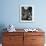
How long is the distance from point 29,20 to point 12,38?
893 mm

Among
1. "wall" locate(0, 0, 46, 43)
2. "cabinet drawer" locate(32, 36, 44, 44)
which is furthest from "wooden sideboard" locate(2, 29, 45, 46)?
"wall" locate(0, 0, 46, 43)

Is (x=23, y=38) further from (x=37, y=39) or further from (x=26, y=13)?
(x=26, y=13)

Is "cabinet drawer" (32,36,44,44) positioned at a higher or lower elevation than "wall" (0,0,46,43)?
lower

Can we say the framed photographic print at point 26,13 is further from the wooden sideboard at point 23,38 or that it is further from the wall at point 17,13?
the wooden sideboard at point 23,38

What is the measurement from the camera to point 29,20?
419 cm

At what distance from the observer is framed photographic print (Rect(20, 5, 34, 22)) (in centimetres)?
416

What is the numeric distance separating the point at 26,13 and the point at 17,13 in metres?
0.30

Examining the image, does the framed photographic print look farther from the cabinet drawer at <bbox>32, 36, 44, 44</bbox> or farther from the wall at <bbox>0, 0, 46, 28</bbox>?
the cabinet drawer at <bbox>32, 36, 44, 44</bbox>

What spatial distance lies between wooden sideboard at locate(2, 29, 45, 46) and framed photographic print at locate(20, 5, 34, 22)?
0.65 meters

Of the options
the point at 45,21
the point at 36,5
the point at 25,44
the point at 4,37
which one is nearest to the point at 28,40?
the point at 25,44

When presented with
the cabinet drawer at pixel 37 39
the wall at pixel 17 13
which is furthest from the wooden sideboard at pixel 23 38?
the wall at pixel 17 13

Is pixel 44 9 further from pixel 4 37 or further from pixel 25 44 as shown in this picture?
pixel 4 37

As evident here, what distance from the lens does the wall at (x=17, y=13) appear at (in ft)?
13.6

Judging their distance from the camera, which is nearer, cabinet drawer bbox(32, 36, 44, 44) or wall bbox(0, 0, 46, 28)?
cabinet drawer bbox(32, 36, 44, 44)
